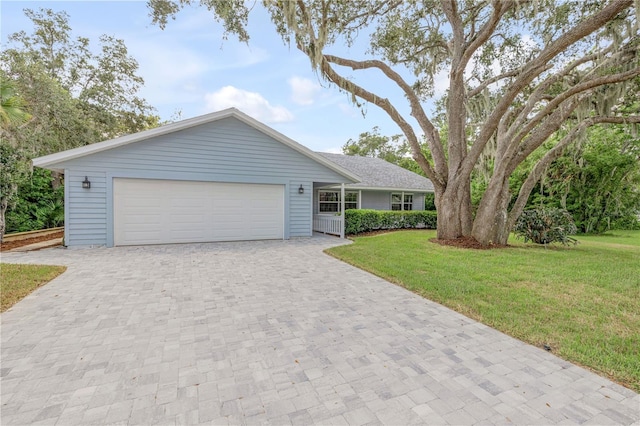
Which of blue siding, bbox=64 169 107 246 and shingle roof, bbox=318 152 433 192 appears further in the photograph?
shingle roof, bbox=318 152 433 192

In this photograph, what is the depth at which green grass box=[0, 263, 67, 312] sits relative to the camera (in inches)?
157

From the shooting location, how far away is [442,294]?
14.4 feet

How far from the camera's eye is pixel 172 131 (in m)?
8.83

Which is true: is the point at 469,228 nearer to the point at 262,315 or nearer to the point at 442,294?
the point at 442,294

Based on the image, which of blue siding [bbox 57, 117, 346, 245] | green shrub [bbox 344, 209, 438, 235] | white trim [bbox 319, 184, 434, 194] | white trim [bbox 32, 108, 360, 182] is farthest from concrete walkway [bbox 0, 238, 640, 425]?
white trim [bbox 319, 184, 434, 194]

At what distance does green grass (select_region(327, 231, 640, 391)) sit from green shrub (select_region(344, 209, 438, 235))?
384 centimetres

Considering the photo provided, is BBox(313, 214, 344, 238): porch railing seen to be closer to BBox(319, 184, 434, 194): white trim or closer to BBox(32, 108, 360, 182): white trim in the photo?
BBox(319, 184, 434, 194): white trim

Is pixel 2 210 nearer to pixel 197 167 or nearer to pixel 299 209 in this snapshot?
pixel 197 167

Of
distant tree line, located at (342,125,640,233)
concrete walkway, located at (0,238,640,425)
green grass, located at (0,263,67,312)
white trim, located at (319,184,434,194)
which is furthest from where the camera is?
white trim, located at (319,184,434,194)

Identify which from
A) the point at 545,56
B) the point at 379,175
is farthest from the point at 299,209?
the point at 545,56

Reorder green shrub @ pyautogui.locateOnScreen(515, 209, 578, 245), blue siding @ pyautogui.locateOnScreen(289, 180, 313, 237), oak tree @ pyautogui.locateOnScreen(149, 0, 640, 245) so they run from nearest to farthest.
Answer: oak tree @ pyautogui.locateOnScreen(149, 0, 640, 245)
green shrub @ pyautogui.locateOnScreen(515, 209, 578, 245)
blue siding @ pyautogui.locateOnScreen(289, 180, 313, 237)

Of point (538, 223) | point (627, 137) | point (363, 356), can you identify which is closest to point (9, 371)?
point (363, 356)

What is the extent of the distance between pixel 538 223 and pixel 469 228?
79.0 inches

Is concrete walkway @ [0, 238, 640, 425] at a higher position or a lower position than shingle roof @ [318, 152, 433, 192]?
lower
